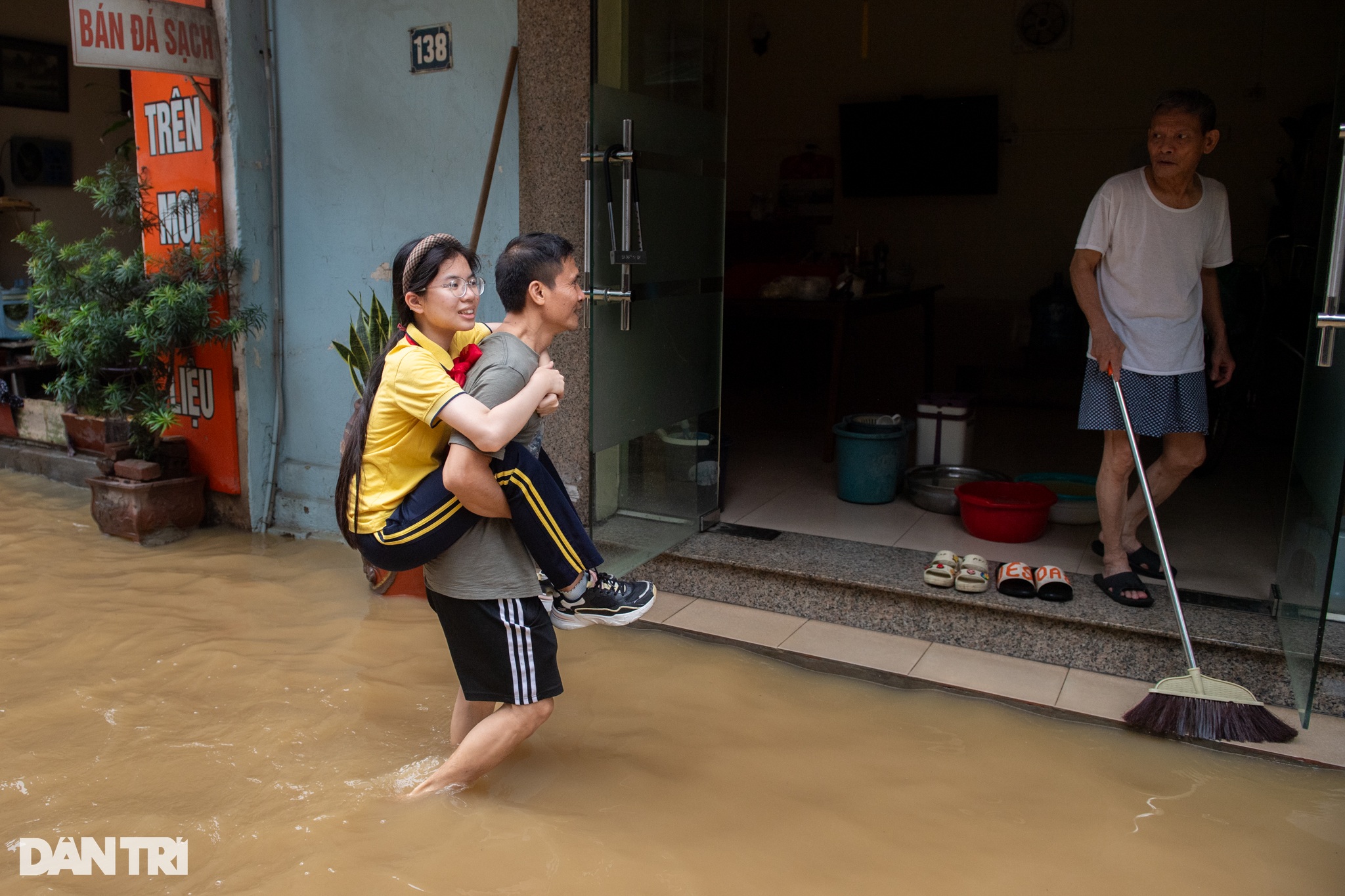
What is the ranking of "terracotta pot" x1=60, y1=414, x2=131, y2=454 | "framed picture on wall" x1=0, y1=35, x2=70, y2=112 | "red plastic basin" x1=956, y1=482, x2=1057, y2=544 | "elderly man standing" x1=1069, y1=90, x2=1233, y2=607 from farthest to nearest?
1. "framed picture on wall" x1=0, y1=35, x2=70, y2=112
2. "terracotta pot" x1=60, y1=414, x2=131, y2=454
3. "red plastic basin" x1=956, y1=482, x2=1057, y2=544
4. "elderly man standing" x1=1069, y1=90, x2=1233, y2=607

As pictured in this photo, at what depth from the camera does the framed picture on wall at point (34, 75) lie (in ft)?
26.7

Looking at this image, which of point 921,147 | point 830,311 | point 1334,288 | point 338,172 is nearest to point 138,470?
point 338,172

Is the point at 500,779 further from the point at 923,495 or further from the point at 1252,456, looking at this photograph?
the point at 1252,456

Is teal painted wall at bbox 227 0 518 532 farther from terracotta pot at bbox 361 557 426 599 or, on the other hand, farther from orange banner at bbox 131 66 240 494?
terracotta pot at bbox 361 557 426 599

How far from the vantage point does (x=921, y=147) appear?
30.1ft

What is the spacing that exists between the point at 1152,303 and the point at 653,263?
1.97 meters

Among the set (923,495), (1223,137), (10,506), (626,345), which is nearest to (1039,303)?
(1223,137)

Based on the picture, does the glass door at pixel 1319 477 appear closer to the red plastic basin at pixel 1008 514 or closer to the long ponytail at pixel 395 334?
the red plastic basin at pixel 1008 514

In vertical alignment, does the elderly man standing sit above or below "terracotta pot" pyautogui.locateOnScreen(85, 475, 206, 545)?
above

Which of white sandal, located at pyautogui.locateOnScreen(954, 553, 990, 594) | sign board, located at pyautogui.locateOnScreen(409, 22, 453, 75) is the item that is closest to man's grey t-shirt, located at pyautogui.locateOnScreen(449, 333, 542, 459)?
white sandal, located at pyautogui.locateOnScreen(954, 553, 990, 594)

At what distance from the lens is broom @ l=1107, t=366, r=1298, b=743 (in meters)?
3.22

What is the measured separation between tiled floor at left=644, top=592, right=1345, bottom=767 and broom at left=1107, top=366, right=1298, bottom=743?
0.06 meters

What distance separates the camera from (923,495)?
17.3ft

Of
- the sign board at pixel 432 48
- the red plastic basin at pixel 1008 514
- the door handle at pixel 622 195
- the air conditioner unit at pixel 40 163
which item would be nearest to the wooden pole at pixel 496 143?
the sign board at pixel 432 48
